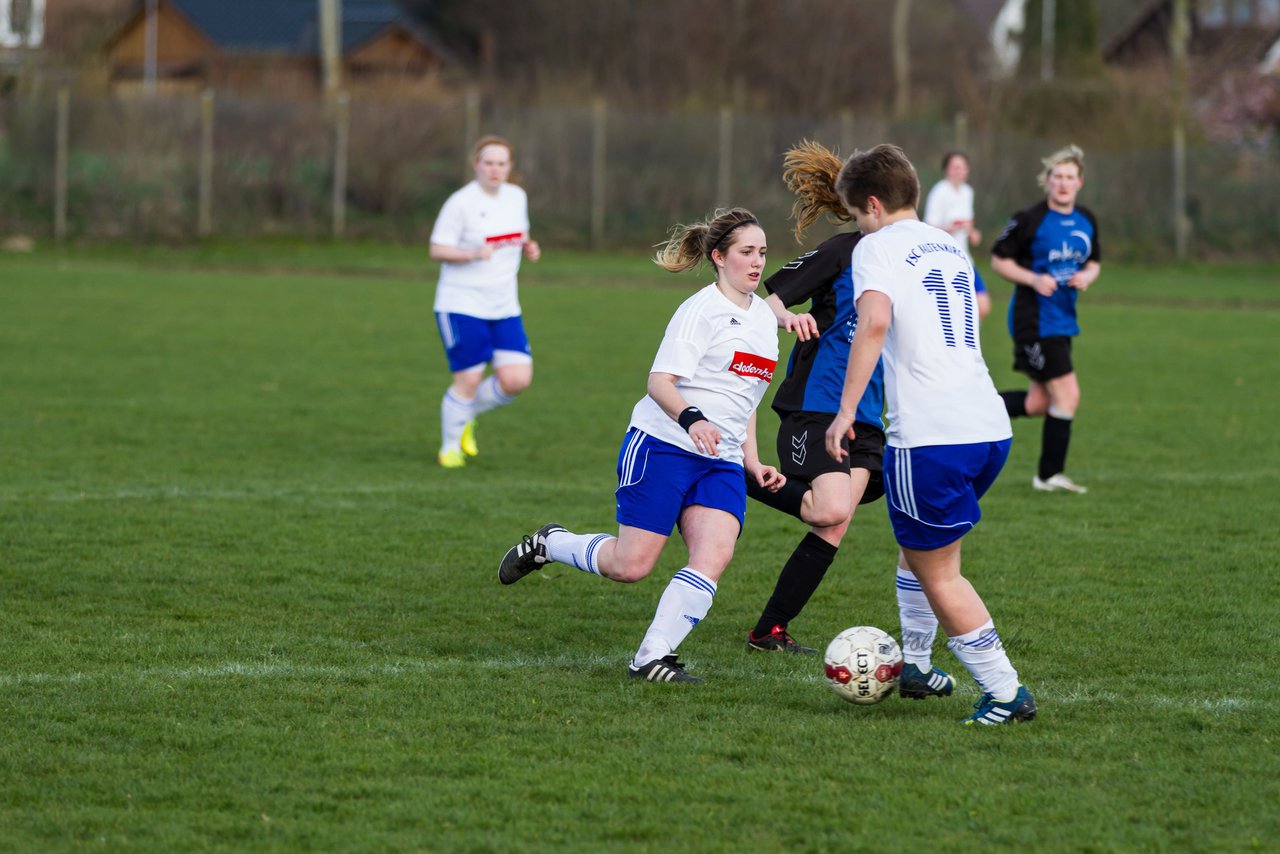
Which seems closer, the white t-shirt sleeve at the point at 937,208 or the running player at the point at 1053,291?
the running player at the point at 1053,291

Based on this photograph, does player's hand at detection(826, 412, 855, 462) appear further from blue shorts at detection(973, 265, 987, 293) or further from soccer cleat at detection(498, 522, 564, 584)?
soccer cleat at detection(498, 522, 564, 584)

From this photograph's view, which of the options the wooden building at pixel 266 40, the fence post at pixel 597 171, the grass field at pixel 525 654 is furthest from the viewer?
the wooden building at pixel 266 40

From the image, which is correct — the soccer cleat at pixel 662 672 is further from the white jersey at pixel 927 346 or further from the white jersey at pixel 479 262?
the white jersey at pixel 479 262

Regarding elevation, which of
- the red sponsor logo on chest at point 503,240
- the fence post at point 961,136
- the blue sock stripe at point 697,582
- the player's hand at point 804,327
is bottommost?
the blue sock stripe at point 697,582

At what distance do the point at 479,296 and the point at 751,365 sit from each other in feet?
15.4

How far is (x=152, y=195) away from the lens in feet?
90.5

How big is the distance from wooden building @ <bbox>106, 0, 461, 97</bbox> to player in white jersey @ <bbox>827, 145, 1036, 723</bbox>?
38153 millimetres

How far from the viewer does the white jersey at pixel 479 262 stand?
9.73 m

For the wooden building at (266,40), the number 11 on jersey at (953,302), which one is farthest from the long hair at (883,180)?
the wooden building at (266,40)

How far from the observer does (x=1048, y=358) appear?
905 centimetres

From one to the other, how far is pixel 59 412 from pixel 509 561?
6.44 metres

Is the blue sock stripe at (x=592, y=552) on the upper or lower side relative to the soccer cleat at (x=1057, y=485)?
upper

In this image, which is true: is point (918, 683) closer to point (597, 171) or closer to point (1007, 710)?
point (1007, 710)

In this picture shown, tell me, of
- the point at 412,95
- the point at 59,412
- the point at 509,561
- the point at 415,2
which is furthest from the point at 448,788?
the point at 415,2
